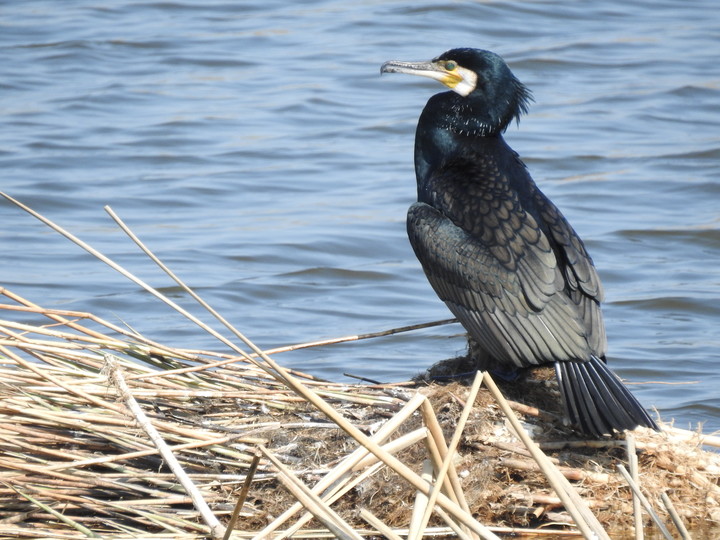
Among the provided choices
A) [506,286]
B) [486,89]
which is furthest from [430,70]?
[506,286]

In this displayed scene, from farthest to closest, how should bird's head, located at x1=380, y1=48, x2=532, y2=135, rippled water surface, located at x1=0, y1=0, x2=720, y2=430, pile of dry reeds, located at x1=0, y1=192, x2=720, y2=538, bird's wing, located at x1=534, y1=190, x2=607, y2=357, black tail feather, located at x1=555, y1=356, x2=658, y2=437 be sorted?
rippled water surface, located at x1=0, y1=0, x2=720, y2=430, bird's head, located at x1=380, y1=48, x2=532, y2=135, bird's wing, located at x1=534, y1=190, x2=607, y2=357, black tail feather, located at x1=555, y1=356, x2=658, y2=437, pile of dry reeds, located at x1=0, y1=192, x2=720, y2=538

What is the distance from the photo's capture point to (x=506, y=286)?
181 inches

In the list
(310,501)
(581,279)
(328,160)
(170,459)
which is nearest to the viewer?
(310,501)

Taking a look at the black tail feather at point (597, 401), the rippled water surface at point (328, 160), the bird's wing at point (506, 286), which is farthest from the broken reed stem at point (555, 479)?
the rippled water surface at point (328, 160)

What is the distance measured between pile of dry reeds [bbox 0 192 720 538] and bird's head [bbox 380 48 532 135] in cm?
127

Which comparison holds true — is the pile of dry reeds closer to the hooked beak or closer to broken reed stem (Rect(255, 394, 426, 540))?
broken reed stem (Rect(255, 394, 426, 540))

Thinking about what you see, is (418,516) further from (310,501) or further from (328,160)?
(328,160)

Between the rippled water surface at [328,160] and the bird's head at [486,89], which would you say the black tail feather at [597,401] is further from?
the rippled water surface at [328,160]

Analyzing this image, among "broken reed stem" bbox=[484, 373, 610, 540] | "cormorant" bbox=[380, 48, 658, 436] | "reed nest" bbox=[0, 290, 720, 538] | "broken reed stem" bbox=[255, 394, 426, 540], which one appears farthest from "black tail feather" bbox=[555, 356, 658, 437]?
"broken reed stem" bbox=[255, 394, 426, 540]

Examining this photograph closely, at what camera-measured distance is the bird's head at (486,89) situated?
5.09 m

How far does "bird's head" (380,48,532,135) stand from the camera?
200 inches

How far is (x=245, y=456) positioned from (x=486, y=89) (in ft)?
6.59

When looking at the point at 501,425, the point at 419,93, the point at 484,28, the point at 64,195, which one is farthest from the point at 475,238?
the point at 484,28

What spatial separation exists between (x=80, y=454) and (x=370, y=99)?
9708 millimetres
